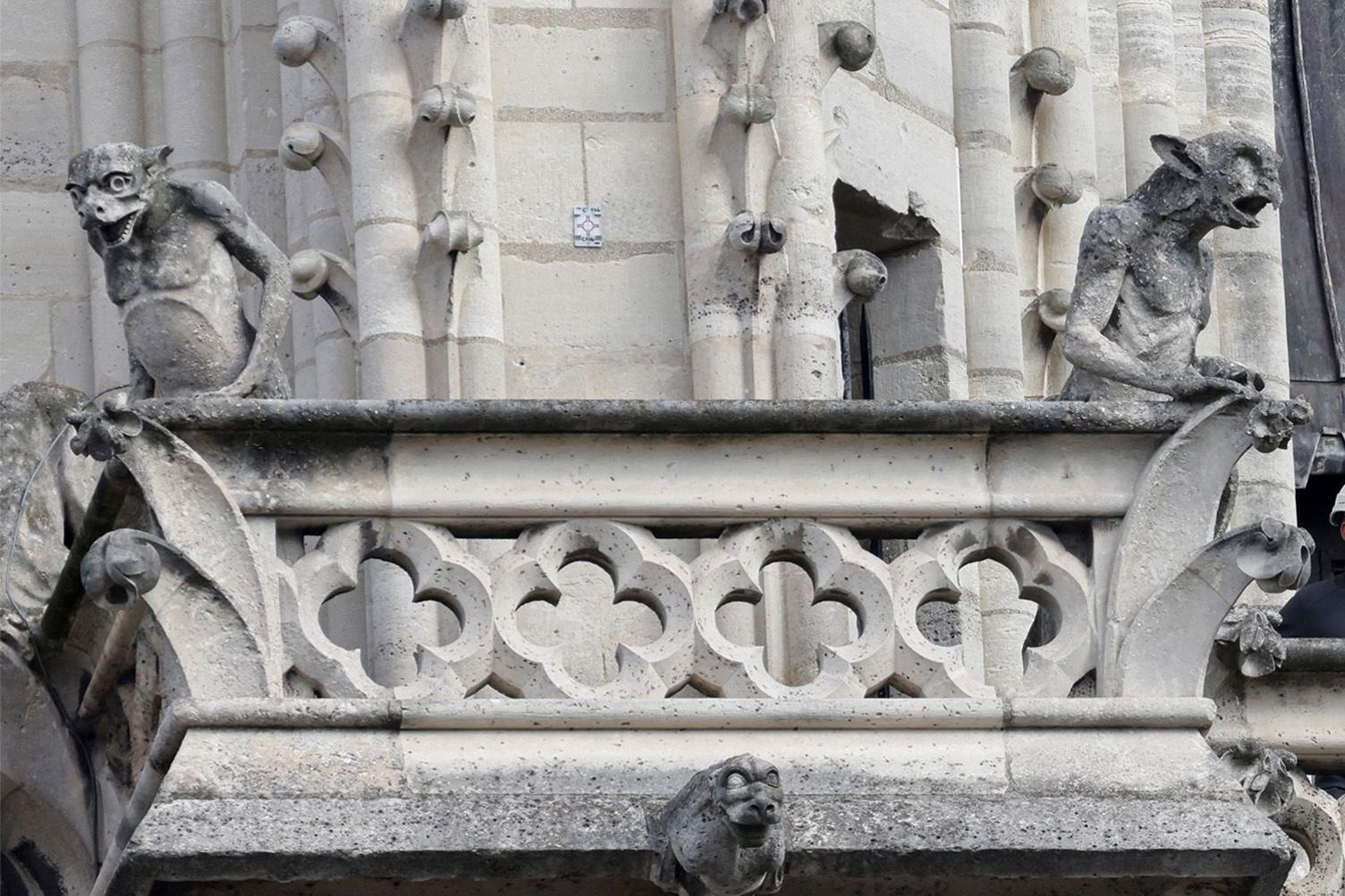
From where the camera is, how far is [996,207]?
1194cm

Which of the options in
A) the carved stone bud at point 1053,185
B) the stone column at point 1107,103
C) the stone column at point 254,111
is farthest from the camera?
the stone column at point 1107,103

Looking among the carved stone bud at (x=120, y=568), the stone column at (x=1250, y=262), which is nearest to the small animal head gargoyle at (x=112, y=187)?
the carved stone bud at (x=120, y=568)

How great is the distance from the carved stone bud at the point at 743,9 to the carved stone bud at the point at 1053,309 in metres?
2.18

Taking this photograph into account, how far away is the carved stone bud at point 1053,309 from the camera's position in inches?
475

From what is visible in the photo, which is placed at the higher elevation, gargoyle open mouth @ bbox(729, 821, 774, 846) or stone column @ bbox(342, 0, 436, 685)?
stone column @ bbox(342, 0, 436, 685)

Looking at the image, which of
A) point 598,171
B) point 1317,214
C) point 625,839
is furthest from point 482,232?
point 1317,214

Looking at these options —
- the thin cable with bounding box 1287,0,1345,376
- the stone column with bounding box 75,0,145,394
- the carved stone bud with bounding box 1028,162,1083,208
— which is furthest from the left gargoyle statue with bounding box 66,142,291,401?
the thin cable with bounding box 1287,0,1345,376

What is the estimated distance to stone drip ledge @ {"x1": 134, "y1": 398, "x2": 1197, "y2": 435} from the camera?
28.0 ft

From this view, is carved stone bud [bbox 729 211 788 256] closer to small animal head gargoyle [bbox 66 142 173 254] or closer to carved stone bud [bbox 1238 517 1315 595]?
small animal head gargoyle [bbox 66 142 173 254]

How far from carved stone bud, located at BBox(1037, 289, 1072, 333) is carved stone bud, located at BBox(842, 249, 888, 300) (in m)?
1.99

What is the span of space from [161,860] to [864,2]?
3.61m

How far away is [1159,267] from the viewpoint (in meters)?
9.10

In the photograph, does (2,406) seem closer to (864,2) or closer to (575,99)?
(575,99)

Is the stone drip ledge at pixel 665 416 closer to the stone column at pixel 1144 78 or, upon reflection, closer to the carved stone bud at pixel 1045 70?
the carved stone bud at pixel 1045 70
